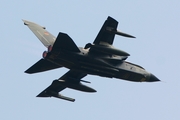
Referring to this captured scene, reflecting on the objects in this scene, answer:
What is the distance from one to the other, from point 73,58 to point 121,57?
13.3ft

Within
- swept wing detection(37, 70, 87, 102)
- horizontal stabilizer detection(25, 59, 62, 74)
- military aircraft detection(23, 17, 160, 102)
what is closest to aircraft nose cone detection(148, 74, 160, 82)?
military aircraft detection(23, 17, 160, 102)

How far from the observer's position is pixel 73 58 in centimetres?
3744

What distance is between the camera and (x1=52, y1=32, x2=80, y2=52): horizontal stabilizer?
35.8 meters

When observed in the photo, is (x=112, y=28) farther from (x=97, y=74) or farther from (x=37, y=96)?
(x=37, y=96)

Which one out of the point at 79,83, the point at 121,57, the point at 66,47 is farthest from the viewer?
the point at 79,83

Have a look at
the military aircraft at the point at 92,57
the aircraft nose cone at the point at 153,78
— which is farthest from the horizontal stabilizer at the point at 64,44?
the aircraft nose cone at the point at 153,78

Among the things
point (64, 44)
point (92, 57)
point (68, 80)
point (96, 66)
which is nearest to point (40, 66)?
point (68, 80)

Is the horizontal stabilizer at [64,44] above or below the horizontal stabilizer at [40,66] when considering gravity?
above

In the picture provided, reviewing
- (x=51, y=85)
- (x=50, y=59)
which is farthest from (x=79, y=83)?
(x=50, y=59)

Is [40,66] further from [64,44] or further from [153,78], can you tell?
[153,78]

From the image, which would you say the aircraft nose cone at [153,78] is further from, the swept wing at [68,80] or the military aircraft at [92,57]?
the swept wing at [68,80]

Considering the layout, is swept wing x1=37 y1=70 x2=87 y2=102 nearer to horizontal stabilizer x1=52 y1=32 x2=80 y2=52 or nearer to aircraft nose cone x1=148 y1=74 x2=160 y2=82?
aircraft nose cone x1=148 y1=74 x2=160 y2=82

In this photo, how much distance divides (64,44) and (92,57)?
263cm

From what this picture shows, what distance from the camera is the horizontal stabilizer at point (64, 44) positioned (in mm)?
35750
